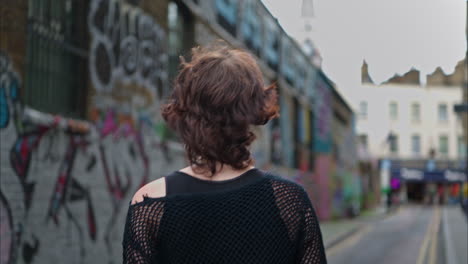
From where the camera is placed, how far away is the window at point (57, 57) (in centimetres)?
711

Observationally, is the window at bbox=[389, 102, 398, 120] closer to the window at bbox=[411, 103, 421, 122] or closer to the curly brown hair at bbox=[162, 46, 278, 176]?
the window at bbox=[411, 103, 421, 122]

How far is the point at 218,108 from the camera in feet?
6.08

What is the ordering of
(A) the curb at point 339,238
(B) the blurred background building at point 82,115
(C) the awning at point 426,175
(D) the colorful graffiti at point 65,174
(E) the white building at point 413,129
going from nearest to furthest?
(D) the colorful graffiti at point 65,174, (B) the blurred background building at point 82,115, (A) the curb at point 339,238, (E) the white building at point 413,129, (C) the awning at point 426,175

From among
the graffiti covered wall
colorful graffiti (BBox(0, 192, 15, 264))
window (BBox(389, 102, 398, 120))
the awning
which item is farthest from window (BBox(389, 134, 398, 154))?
colorful graffiti (BBox(0, 192, 15, 264))

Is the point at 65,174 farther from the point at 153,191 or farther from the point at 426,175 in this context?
the point at 426,175

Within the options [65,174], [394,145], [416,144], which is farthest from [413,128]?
[65,174]

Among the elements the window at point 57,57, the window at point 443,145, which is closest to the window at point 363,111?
the window at point 443,145

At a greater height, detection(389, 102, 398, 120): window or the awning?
detection(389, 102, 398, 120): window

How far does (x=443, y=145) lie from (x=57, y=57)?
50555mm

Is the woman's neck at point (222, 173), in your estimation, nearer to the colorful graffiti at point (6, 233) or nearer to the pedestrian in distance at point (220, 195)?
the pedestrian in distance at point (220, 195)

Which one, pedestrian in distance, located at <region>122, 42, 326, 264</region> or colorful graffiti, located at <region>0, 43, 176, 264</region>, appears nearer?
pedestrian in distance, located at <region>122, 42, 326, 264</region>

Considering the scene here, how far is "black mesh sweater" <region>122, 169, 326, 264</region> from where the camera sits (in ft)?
5.96

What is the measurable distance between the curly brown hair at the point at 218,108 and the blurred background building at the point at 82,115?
6.19 ft

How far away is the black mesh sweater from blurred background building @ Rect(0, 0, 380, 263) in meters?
2.04
